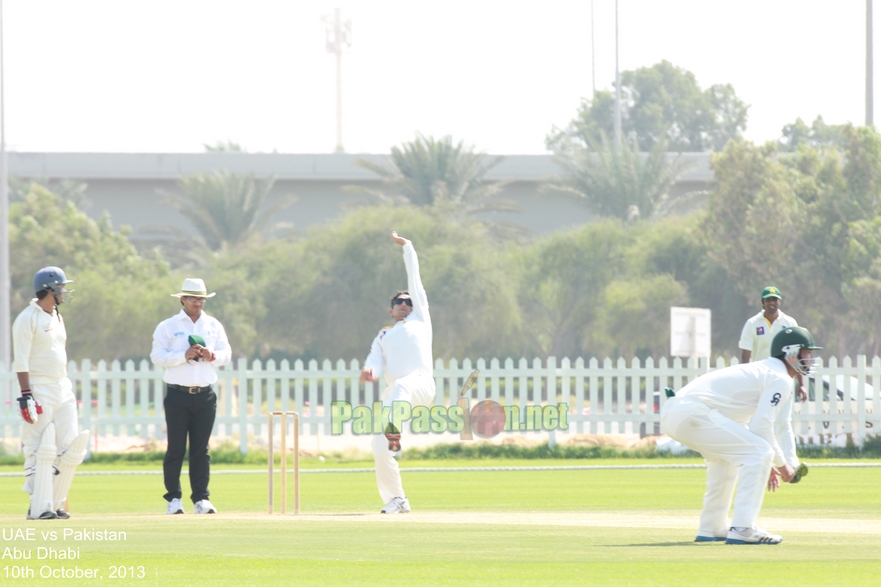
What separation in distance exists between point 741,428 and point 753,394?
Result: 0.79 feet

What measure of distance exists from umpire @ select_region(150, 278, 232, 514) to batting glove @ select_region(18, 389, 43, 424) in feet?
3.99

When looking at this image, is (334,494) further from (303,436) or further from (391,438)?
(303,436)

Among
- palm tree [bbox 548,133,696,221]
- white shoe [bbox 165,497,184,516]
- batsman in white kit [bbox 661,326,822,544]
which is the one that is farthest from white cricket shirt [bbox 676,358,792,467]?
palm tree [bbox 548,133,696,221]

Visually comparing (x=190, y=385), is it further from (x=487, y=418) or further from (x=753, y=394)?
(x=487, y=418)

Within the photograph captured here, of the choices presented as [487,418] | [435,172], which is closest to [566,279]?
[435,172]

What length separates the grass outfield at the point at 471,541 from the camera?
283 inches

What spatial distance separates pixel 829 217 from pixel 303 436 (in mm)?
17109

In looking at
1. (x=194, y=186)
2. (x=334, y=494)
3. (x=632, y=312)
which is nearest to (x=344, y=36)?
(x=194, y=186)

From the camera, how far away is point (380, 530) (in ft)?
31.2

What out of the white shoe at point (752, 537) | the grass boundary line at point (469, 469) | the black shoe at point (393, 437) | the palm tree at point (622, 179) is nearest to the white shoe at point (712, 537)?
the white shoe at point (752, 537)

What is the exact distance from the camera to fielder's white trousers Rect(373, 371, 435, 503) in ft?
37.4

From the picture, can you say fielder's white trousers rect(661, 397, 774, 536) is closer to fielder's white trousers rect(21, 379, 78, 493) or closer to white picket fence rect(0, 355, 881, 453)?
fielder's white trousers rect(21, 379, 78, 493)

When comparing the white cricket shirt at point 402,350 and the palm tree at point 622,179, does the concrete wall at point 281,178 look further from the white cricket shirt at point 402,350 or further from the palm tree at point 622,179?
the white cricket shirt at point 402,350

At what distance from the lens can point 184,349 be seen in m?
11.6
